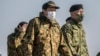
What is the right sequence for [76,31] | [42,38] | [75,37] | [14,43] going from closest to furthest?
1. [42,38]
2. [75,37]
3. [76,31]
4. [14,43]

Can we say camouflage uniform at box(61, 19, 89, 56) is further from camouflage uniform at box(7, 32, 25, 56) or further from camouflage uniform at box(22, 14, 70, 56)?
camouflage uniform at box(7, 32, 25, 56)

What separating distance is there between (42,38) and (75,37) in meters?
2.02

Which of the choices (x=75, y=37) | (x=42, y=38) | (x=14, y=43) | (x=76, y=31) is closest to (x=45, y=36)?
(x=42, y=38)

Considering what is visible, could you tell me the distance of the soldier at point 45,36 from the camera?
44.3 ft

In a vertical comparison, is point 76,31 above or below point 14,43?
above

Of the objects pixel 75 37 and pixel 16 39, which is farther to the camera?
pixel 16 39

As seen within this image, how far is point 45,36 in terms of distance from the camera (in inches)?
541

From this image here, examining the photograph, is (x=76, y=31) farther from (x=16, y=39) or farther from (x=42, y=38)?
(x=16, y=39)

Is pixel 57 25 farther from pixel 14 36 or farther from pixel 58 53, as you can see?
pixel 14 36

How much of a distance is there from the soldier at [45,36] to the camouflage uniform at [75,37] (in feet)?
3.27

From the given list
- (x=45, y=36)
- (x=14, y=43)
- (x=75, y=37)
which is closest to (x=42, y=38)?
(x=45, y=36)

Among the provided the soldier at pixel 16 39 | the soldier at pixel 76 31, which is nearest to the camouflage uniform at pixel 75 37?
the soldier at pixel 76 31

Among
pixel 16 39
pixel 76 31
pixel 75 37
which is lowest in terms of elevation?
pixel 16 39

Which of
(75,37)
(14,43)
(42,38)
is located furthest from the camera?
(14,43)
